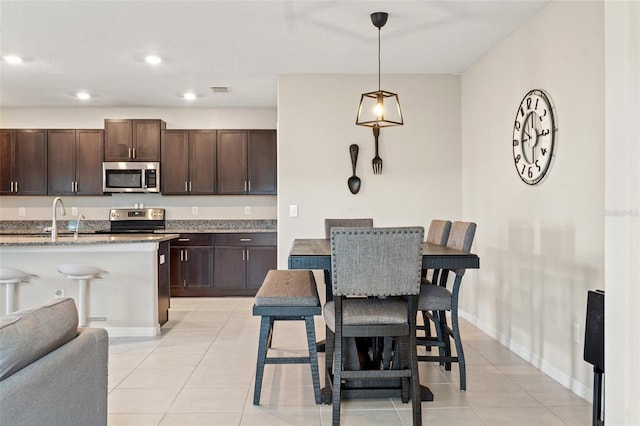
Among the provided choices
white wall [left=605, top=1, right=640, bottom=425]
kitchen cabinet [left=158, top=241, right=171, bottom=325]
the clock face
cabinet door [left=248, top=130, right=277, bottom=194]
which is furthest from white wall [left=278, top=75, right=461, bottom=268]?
white wall [left=605, top=1, right=640, bottom=425]

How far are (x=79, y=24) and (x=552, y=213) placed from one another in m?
3.63

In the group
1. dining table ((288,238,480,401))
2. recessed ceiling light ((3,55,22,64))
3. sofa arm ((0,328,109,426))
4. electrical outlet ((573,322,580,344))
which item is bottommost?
electrical outlet ((573,322,580,344))

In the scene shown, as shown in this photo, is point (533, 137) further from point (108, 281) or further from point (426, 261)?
point (108, 281)

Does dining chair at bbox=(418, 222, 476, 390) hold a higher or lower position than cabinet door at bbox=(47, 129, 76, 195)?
lower

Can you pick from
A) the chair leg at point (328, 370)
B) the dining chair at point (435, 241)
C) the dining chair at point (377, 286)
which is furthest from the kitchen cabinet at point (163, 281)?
the dining chair at point (377, 286)

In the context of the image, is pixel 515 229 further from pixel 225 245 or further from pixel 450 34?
pixel 225 245

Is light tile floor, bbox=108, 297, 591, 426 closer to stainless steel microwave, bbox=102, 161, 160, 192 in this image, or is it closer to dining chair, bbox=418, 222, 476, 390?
dining chair, bbox=418, 222, 476, 390

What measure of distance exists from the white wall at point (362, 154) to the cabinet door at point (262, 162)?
1.50m

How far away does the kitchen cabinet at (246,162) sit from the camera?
6418 millimetres

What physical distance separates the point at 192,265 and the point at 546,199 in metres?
4.31

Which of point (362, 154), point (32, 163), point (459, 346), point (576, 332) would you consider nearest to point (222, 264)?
point (362, 154)

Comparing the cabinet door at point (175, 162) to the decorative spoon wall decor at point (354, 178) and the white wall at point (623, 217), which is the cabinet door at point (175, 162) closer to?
the decorative spoon wall decor at point (354, 178)

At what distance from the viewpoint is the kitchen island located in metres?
4.10

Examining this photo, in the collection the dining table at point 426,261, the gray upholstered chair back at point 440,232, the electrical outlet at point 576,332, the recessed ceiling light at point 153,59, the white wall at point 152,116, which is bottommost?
the electrical outlet at point 576,332
